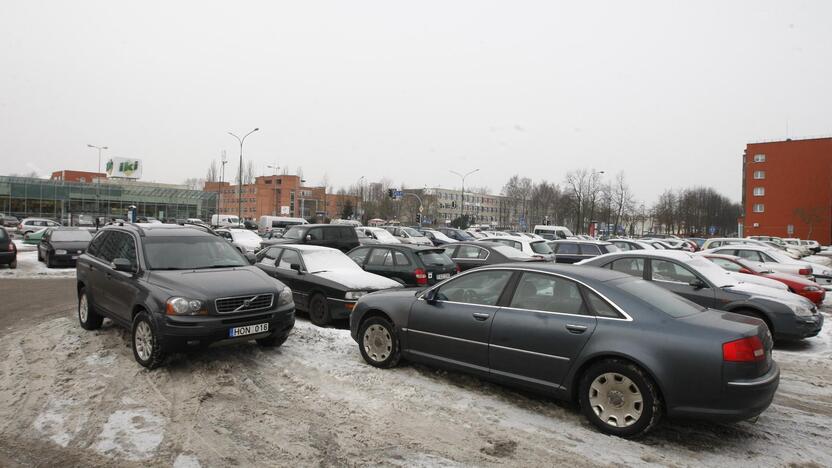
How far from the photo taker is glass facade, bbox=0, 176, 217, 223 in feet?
207

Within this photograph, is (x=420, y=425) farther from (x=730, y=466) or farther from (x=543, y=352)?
(x=730, y=466)

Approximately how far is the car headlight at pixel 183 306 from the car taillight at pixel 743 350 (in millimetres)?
5313

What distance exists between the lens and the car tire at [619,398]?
4.23 metres

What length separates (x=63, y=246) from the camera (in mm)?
18422

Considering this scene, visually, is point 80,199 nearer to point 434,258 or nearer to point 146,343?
point 434,258

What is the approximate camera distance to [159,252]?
22.4 ft

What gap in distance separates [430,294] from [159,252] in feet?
12.5

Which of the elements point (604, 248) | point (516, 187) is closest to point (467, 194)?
point (516, 187)

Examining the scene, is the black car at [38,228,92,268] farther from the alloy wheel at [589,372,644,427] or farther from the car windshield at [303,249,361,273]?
the alloy wheel at [589,372,644,427]

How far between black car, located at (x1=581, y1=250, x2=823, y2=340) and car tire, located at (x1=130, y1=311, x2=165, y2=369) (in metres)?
7.76

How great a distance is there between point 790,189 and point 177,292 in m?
77.5

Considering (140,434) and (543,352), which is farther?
(543,352)

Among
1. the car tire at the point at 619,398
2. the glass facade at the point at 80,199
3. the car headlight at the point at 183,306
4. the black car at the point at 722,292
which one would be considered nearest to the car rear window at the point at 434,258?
the black car at the point at 722,292

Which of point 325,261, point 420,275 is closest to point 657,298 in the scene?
point 420,275
